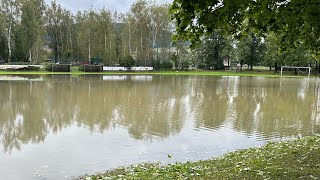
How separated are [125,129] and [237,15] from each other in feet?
33.6

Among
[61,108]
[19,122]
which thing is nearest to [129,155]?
[19,122]

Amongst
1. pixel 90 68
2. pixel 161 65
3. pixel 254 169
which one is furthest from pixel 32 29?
pixel 254 169

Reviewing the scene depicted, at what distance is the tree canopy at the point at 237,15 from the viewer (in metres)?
6.36

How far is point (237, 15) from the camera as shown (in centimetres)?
747

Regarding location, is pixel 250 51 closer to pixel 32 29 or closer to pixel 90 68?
pixel 90 68

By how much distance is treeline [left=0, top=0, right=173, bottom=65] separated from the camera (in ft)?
231

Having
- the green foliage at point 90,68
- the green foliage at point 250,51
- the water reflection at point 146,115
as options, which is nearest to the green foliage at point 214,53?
the green foliage at point 250,51

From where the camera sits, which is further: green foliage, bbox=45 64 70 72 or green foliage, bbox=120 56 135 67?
green foliage, bbox=120 56 135 67

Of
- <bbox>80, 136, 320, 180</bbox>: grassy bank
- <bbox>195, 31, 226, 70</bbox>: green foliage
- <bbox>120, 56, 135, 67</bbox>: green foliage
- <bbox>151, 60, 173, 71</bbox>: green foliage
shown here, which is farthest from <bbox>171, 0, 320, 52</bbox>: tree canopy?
<bbox>195, 31, 226, 70</bbox>: green foliage

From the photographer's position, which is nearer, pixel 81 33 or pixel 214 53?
pixel 81 33

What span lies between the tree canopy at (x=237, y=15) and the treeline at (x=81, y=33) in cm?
6598

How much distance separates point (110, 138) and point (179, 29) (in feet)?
28.8

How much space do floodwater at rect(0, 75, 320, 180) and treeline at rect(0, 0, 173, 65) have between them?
46792 mm

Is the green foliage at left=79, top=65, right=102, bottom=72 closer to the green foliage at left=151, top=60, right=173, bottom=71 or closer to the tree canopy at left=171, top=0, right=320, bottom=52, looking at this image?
the green foliage at left=151, top=60, right=173, bottom=71
